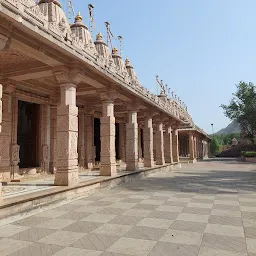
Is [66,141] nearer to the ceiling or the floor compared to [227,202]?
nearer to the ceiling

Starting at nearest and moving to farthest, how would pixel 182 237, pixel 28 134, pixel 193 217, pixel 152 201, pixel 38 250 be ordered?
pixel 38 250
pixel 182 237
pixel 193 217
pixel 152 201
pixel 28 134

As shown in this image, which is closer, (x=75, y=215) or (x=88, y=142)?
(x=75, y=215)

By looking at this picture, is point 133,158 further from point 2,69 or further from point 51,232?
point 51,232

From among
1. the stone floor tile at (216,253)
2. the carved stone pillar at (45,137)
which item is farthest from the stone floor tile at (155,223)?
the carved stone pillar at (45,137)

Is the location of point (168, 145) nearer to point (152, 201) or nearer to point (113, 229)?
point (152, 201)

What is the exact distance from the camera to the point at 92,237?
4.53 m

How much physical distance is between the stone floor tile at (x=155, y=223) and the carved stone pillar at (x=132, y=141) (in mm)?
8629

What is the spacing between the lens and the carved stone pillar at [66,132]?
8398mm

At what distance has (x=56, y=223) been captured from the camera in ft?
18.0

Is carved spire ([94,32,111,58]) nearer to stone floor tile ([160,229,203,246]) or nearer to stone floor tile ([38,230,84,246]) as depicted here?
stone floor tile ([38,230,84,246])

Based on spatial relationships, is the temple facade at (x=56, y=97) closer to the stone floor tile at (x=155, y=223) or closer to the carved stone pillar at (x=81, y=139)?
the carved stone pillar at (x=81, y=139)

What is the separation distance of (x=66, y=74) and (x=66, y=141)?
7.62 ft

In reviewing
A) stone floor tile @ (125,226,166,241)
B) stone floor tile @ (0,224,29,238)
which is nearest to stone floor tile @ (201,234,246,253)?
stone floor tile @ (125,226,166,241)

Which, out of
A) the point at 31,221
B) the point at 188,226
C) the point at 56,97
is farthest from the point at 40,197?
the point at 56,97
